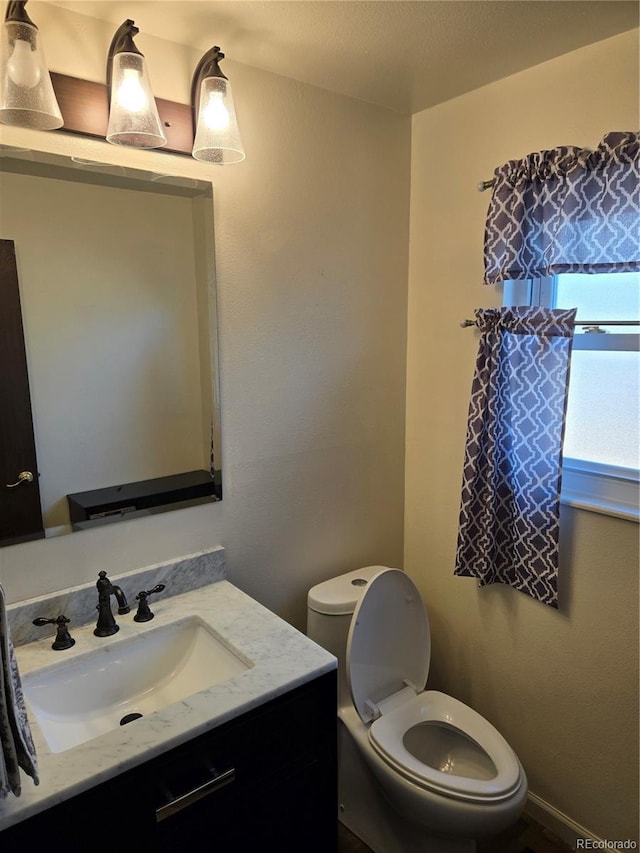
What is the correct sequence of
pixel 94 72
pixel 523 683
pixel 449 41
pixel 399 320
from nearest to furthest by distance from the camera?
1. pixel 94 72
2. pixel 449 41
3. pixel 523 683
4. pixel 399 320

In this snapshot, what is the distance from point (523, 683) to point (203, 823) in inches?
44.6

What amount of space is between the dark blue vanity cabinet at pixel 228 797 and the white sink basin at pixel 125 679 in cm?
16

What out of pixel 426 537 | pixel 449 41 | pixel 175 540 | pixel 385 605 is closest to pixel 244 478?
pixel 175 540

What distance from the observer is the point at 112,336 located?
4.60ft

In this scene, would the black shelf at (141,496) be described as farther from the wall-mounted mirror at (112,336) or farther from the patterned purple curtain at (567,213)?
the patterned purple curtain at (567,213)

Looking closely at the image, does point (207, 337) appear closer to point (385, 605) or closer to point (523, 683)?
point (385, 605)

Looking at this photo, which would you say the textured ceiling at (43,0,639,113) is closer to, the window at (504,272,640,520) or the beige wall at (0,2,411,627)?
the beige wall at (0,2,411,627)

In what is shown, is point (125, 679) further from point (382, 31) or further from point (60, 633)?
point (382, 31)

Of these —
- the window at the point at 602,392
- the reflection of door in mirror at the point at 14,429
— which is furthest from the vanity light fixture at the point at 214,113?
the window at the point at 602,392

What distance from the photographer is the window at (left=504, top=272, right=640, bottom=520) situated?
1504 mm

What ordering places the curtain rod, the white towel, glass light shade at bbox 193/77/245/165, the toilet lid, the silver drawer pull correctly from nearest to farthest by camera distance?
the white towel < the silver drawer pull < glass light shade at bbox 193/77/245/165 < the curtain rod < the toilet lid

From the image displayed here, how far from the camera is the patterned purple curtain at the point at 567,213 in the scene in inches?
53.0

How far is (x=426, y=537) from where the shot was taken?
6.82 ft

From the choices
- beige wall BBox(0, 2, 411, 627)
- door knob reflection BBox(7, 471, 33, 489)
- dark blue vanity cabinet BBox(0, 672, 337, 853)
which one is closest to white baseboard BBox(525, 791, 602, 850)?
dark blue vanity cabinet BBox(0, 672, 337, 853)
